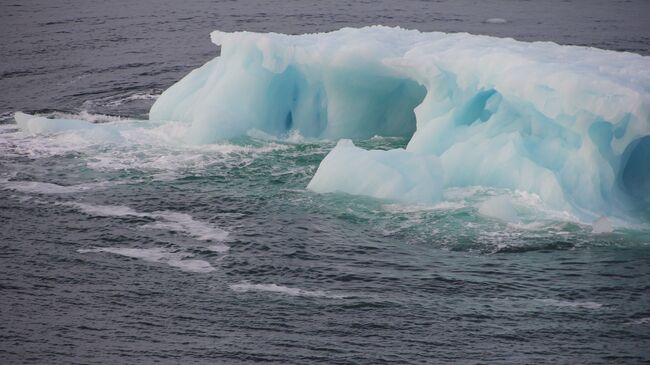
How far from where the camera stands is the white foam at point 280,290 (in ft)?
99.2

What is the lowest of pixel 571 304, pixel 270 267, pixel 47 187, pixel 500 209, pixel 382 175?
pixel 270 267

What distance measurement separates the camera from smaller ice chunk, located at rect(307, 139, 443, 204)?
36.9m

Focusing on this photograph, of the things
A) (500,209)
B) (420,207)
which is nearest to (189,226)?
(420,207)

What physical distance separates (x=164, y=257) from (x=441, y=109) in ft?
46.7

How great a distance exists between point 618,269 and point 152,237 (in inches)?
607

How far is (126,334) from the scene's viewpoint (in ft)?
91.2

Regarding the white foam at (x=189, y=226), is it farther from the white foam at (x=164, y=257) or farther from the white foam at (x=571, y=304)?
the white foam at (x=571, y=304)

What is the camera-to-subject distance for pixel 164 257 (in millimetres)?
33031

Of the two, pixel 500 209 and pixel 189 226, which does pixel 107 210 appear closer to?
pixel 189 226

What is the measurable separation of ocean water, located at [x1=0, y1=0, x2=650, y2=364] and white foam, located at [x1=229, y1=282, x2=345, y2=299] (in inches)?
2.6

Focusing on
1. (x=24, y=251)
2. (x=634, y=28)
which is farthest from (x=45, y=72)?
(x=634, y=28)

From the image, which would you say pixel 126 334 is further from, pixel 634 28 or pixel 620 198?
pixel 634 28

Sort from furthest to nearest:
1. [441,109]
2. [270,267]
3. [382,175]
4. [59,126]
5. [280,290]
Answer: [59,126], [441,109], [382,175], [270,267], [280,290]

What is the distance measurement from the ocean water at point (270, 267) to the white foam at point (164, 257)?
0.29ft
